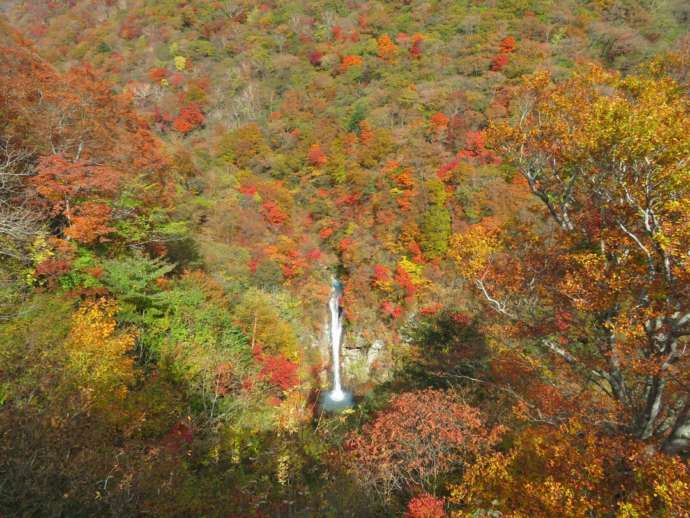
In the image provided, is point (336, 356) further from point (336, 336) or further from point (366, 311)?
point (366, 311)

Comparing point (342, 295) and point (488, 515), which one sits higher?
point (488, 515)

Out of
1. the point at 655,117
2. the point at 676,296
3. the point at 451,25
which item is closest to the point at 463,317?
the point at 676,296

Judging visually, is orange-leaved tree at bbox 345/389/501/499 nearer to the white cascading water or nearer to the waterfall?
the waterfall

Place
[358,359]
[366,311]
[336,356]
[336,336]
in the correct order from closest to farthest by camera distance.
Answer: [358,359]
[366,311]
[336,356]
[336,336]

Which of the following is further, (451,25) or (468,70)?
(451,25)

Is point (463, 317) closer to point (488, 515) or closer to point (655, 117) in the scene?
point (488, 515)

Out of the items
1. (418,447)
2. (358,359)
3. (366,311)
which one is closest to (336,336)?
(358,359)
